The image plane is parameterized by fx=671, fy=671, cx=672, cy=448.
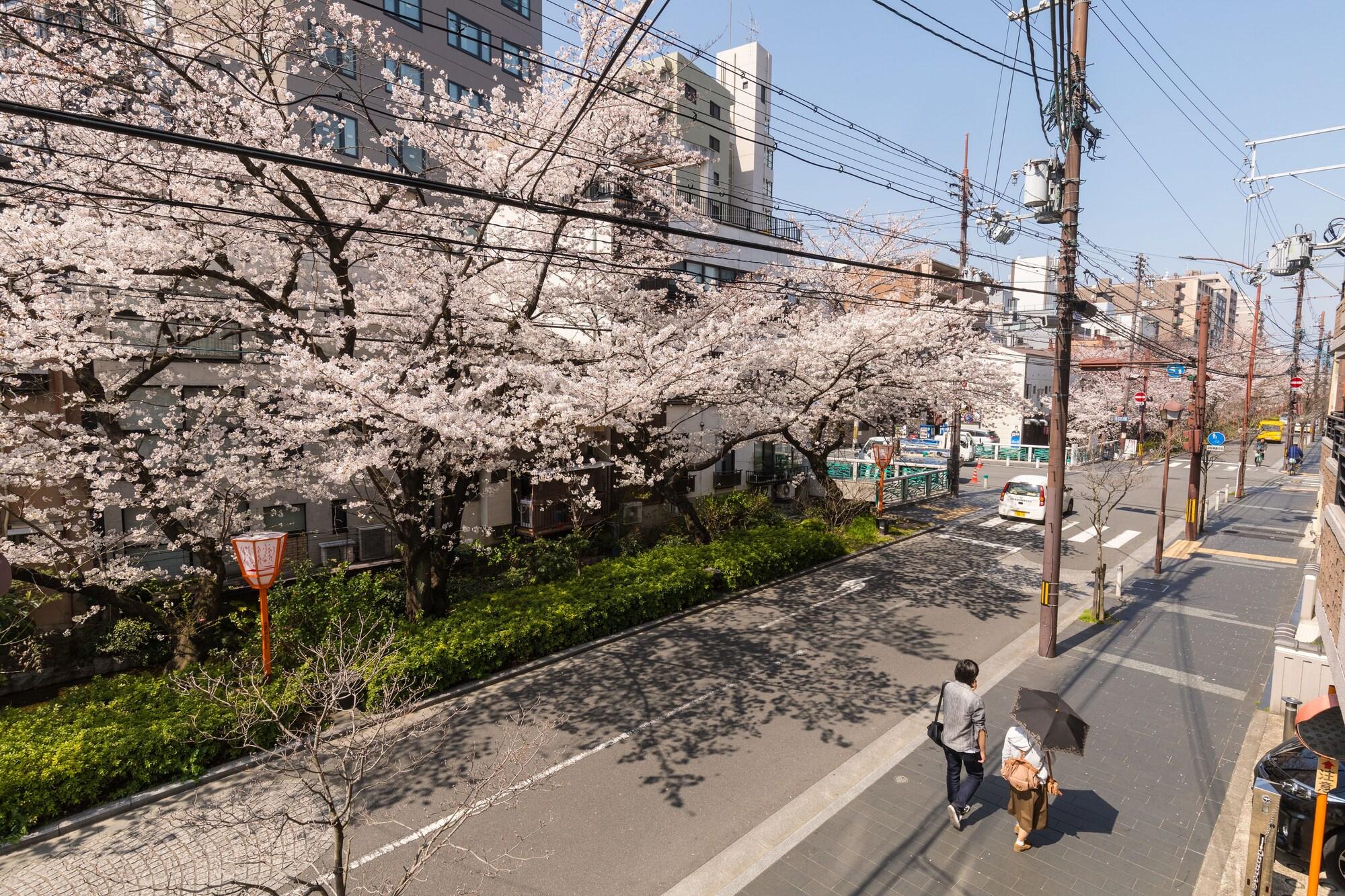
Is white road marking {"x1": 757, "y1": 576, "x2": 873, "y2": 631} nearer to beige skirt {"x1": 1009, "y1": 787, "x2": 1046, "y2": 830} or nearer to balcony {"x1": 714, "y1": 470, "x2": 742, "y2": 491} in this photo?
beige skirt {"x1": 1009, "y1": 787, "x2": 1046, "y2": 830}

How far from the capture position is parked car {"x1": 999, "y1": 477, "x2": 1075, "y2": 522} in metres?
23.9

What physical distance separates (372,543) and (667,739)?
10442mm

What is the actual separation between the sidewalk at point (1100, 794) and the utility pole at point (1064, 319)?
1.32 metres

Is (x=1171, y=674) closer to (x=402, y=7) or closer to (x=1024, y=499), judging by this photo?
(x=1024, y=499)

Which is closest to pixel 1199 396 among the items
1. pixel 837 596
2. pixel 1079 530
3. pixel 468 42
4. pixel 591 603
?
pixel 1079 530

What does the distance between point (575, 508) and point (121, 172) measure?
A: 11.5 m

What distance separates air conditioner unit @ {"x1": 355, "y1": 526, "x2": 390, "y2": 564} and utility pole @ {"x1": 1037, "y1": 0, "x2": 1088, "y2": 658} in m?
14.5

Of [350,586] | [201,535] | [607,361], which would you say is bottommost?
[350,586]

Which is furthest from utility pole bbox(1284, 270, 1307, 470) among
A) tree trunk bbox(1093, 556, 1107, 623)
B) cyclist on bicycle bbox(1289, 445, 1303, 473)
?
tree trunk bbox(1093, 556, 1107, 623)

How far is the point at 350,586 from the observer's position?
13.7m

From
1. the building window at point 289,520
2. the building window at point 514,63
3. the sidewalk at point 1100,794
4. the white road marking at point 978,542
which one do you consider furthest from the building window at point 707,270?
the sidewalk at point 1100,794

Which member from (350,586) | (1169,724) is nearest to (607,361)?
(350,586)

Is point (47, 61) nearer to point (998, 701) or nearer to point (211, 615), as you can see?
point (211, 615)

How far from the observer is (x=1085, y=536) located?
73.6 feet
